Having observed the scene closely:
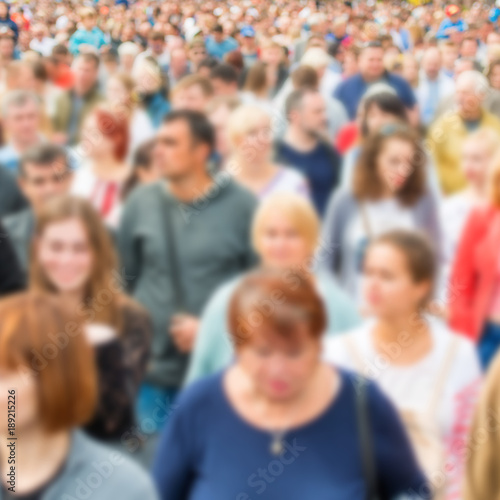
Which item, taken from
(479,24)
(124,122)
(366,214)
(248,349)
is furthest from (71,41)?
(248,349)

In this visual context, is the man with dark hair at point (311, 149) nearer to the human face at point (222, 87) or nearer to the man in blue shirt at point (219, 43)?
the human face at point (222, 87)

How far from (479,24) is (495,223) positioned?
27.4 ft

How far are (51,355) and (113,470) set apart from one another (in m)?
0.29

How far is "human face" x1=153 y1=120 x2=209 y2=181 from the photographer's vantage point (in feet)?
13.0

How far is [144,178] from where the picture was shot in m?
4.87

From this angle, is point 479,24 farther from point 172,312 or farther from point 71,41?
point 172,312

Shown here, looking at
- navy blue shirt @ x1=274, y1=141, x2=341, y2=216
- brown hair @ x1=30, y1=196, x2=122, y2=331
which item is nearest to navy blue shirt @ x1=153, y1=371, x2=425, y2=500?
brown hair @ x1=30, y1=196, x2=122, y2=331

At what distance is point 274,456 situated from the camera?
234 cm

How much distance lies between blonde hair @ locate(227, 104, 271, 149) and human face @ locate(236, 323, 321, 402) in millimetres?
2483

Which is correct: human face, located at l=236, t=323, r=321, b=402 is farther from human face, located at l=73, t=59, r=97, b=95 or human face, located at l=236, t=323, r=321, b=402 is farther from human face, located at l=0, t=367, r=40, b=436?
human face, located at l=73, t=59, r=97, b=95

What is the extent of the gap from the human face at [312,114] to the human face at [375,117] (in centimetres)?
26

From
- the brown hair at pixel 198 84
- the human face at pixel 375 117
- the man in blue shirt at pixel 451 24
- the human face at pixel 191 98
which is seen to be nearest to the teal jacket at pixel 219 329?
the human face at pixel 375 117

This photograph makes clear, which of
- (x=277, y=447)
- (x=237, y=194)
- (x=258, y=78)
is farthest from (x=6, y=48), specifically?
(x=277, y=447)

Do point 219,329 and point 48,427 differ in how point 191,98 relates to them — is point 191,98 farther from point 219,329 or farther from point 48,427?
point 48,427
